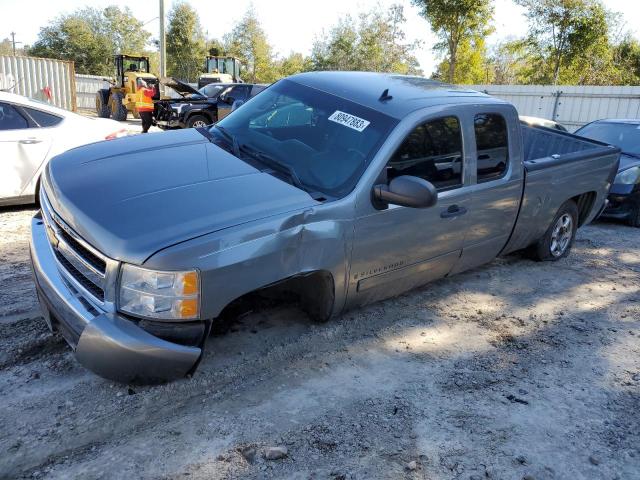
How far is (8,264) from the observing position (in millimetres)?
4629

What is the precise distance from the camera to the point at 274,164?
3.44m

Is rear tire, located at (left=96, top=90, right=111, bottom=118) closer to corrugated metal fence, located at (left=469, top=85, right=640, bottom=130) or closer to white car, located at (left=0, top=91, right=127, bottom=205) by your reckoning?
corrugated metal fence, located at (left=469, top=85, right=640, bottom=130)

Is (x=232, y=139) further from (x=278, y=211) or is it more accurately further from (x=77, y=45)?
(x=77, y=45)

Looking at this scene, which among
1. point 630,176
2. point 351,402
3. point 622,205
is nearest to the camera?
point 351,402

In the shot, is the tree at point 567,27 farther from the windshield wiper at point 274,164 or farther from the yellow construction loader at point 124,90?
the windshield wiper at point 274,164

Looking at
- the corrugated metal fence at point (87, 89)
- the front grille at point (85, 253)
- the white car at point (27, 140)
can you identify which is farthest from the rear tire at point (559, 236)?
the corrugated metal fence at point (87, 89)

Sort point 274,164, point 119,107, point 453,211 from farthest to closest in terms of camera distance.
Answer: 1. point 119,107
2. point 453,211
3. point 274,164

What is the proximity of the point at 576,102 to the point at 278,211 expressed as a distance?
18.2 m

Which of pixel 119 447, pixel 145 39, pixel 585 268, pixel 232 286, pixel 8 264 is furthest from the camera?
pixel 145 39

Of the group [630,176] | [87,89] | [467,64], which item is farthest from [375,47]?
[630,176]

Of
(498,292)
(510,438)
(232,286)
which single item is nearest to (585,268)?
(498,292)

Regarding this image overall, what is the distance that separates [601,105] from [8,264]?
60.5 ft

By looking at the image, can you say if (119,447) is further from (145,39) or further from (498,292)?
(145,39)

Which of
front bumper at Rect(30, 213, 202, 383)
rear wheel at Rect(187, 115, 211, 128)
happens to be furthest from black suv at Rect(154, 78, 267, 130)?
front bumper at Rect(30, 213, 202, 383)
